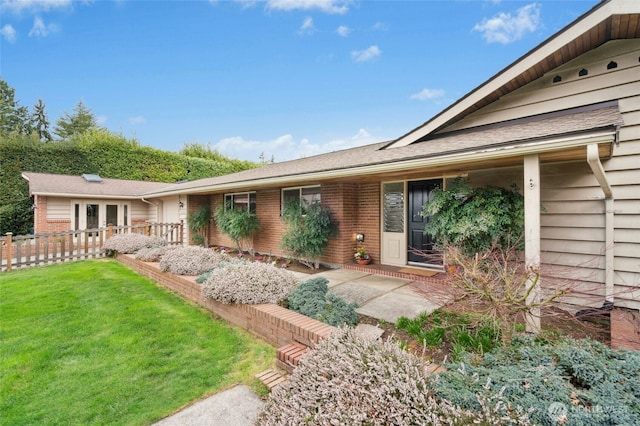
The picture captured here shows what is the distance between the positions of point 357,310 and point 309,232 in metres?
3.32

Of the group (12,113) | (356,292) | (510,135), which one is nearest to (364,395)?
(356,292)

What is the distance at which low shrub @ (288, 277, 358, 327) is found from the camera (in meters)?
3.55

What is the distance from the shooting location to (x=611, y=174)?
416cm

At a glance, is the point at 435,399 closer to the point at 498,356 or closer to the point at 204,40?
the point at 498,356

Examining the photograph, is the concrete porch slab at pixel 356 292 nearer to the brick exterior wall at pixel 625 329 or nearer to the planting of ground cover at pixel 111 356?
the planting of ground cover at pixel 111 356

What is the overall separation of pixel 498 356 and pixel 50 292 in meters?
7.46

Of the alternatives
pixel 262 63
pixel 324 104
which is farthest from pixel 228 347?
pixel 324 104

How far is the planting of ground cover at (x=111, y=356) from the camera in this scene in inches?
96.3

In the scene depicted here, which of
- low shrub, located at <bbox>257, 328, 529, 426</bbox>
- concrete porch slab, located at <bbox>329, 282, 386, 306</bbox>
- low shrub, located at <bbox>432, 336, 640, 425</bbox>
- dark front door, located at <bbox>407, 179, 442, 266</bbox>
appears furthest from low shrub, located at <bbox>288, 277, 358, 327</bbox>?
dark front door, located at <bbox>407, 179, 442, 266</bbox>

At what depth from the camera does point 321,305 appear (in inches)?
145

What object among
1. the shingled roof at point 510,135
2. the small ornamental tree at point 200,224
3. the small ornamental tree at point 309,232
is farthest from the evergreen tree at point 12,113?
the shingled roof at point 510,135

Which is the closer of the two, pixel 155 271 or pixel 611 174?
pixel 611 174

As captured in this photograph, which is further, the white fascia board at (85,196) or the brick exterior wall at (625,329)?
the white fascia board at (85,196)

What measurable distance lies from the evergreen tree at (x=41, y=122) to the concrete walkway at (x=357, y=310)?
1548 inches
